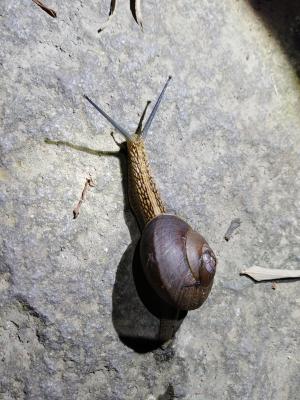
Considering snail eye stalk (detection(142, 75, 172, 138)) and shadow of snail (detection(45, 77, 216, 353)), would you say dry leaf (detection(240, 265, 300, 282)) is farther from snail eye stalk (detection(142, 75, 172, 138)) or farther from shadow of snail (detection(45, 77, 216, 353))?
snail eye stalk (detection(142, 75, 172, 138))

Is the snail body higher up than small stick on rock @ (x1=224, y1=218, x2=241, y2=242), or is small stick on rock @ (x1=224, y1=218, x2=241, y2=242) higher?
the snail body

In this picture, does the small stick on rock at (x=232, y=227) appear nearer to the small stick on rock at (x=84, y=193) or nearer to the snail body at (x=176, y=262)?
the snail body at (x=176, y=262)

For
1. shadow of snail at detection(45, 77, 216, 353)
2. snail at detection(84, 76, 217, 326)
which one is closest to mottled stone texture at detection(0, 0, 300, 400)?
shadow of snail at detection(45, 77, 216, 353)

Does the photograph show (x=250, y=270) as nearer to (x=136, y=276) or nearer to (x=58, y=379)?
(x=136, y=276)

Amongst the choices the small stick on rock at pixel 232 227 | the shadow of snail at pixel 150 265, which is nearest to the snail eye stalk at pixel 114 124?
the shadow of snail at pixel 150 265

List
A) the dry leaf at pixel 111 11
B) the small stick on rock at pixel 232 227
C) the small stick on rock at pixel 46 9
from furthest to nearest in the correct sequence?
the small stick on rock at pixel 232 227
the dry leaf at pixel 111 11
the small stick on rock at pixel 46 9

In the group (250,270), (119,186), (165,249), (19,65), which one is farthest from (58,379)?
(19,65)
